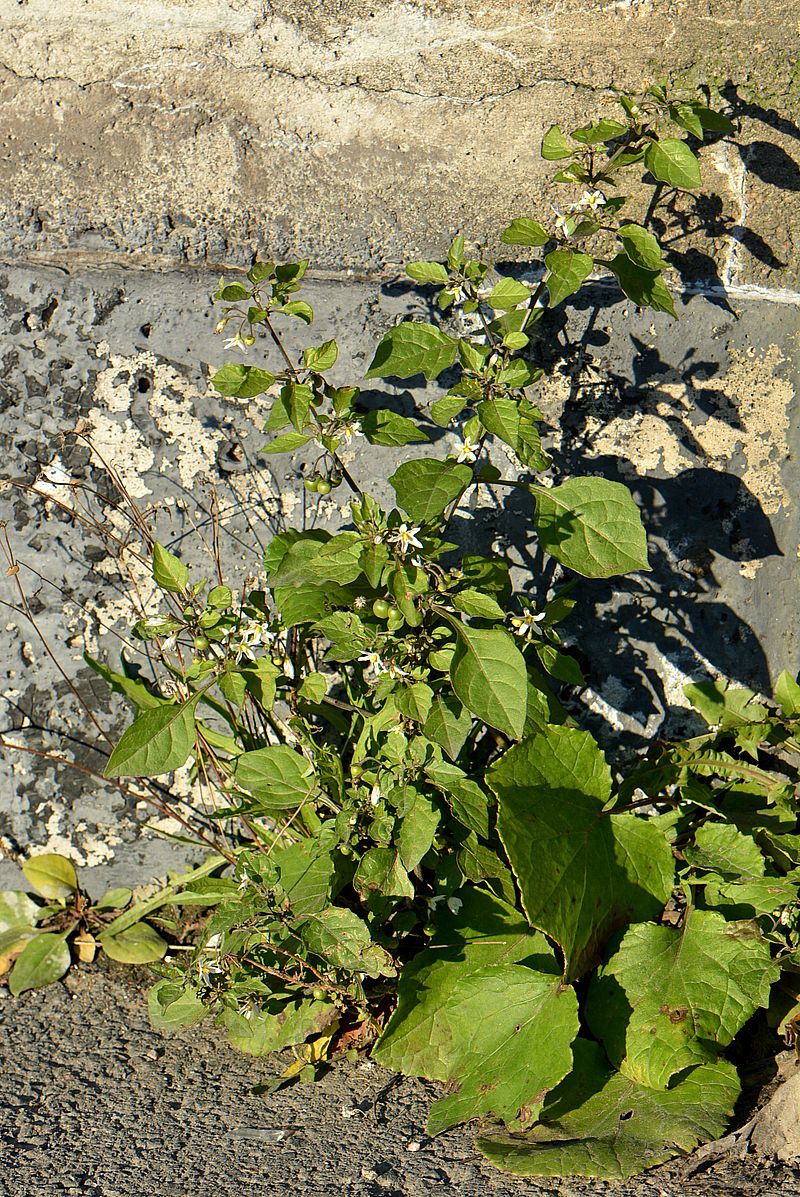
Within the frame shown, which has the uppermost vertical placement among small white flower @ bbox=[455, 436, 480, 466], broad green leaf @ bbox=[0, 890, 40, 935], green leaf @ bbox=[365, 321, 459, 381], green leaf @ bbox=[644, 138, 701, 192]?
green leaf @ bbox=[644, 138, 701, 192]

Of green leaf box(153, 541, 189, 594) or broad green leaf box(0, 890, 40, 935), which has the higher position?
green leaf box(153, 541, 189, 594)

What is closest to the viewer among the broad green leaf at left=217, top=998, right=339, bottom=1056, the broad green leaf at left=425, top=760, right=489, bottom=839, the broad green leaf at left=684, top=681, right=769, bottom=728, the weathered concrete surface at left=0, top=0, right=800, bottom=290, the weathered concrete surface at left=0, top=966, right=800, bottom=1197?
the weathered concrete surface at left=0, top=966, right=800, bottom=1197

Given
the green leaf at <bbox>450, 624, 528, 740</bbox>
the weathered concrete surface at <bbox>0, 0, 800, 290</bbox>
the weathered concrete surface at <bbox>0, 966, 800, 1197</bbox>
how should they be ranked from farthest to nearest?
the weathered concrete surface at <bbox>0, 0, 800, 290</bbox> → the green leaf at <bbox>450, 624, 528, 740</bbox> → the weathered concrete surface at <bbox>0, 966, 800, 1197</bbox>

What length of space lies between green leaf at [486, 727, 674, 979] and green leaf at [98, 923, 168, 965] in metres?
0.91

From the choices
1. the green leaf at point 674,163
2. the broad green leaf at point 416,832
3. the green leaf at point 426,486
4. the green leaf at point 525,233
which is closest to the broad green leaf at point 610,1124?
the broad green leaf at point 416,832

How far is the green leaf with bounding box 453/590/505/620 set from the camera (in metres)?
1.70

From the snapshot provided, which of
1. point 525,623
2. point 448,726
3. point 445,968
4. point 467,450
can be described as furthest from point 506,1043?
point 467,450

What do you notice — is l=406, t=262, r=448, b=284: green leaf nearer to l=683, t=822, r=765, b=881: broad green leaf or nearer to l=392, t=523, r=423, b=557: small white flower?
l=392, t=523, r=423, b=557: small white flower

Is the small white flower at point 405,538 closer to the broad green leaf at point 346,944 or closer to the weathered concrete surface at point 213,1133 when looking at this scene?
the broad green leaf at point 346,944

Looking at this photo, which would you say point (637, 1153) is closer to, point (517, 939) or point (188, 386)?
point (517, 939)

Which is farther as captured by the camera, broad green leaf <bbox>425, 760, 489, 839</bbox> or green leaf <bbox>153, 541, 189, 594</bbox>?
green leaf <bbox>153, 541, 189, 594</bbox>

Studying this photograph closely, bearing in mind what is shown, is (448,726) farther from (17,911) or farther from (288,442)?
(17,911)

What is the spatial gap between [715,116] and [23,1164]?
221 centimetres

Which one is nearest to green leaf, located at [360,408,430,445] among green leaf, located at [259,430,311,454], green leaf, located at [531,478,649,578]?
green leaf, located at [259,430,311,454]
